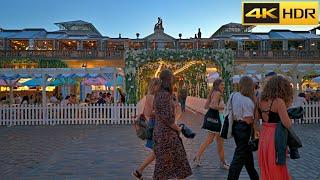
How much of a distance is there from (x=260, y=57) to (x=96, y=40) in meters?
19.1

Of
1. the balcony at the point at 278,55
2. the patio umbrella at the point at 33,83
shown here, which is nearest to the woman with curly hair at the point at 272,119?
the patio umbrella at the point at 33,83

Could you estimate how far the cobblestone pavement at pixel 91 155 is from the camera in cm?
767

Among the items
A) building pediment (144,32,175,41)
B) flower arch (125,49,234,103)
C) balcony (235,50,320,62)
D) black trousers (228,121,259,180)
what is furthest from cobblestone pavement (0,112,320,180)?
building pediment (144,32,175,41)

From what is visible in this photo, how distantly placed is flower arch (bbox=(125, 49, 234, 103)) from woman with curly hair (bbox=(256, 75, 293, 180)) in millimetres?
13185

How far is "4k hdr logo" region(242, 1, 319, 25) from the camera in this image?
414 inches

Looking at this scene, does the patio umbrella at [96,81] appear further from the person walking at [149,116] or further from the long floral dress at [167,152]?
the long floral dress at [167,152]

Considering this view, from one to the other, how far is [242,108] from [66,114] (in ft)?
41.2

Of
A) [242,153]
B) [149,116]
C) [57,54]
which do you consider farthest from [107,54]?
[242,153]

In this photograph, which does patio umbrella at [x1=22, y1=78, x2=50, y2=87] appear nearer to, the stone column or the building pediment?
the stone column

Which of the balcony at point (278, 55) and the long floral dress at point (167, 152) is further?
the balcony at point (278, 55)

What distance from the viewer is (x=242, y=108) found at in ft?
21.2

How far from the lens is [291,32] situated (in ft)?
193

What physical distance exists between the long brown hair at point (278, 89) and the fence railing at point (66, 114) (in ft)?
41.7

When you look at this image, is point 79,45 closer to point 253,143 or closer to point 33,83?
point 33,83
